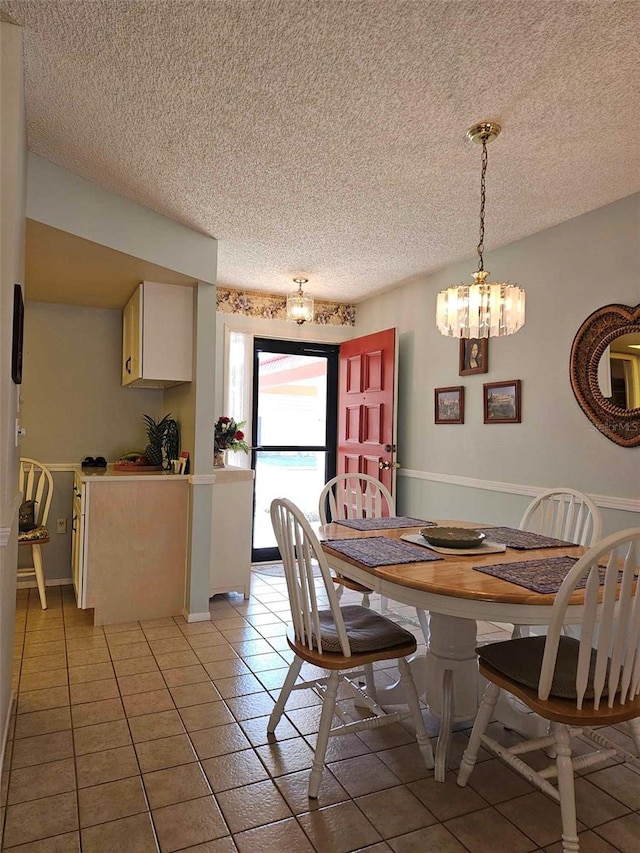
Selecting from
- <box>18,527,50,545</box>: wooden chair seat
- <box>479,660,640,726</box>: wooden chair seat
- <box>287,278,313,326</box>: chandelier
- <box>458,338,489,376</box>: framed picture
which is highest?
<box>287,278,313,326</box>: chandelier

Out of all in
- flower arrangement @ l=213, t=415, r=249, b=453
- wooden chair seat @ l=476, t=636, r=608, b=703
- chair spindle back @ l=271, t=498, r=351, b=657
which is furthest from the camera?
flower arrangement @ l=213, t=415, r=249, b=453

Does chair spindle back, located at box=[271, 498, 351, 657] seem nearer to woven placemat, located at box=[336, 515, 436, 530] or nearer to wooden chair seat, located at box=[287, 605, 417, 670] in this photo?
wooden chair seat, located at box=[287, 605, 417, 670]

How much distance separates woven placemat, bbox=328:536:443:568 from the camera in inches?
81.4

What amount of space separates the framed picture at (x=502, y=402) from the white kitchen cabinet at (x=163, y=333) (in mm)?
1962

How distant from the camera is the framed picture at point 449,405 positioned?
4.04m

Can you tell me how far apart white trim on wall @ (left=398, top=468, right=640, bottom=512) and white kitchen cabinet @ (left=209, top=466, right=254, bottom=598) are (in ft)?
4.39

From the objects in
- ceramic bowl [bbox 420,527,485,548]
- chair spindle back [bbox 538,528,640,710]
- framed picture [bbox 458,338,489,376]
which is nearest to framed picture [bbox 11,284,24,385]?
ceramic bowl [bbox 420,527,485,548]

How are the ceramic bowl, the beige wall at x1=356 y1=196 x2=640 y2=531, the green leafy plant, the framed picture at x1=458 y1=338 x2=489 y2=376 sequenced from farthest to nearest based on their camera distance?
the green leafy plant, the framed picture at x1=458 y1=338 x2=489 y2=376, the beige wall at x1=356 y1=196 x2=640 y2=531, the ceramic bowl

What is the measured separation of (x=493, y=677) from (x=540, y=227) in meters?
2.60

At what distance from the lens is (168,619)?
11.8 feet

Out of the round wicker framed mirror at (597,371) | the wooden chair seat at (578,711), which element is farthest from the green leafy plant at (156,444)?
the wooden chair seat at (578,711)

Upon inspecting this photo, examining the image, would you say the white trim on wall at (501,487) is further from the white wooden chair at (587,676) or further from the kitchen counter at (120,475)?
the kitchen counter at (120,475)

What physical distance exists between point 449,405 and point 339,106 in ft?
8.01

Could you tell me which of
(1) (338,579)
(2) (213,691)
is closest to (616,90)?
(1) (338,579)
